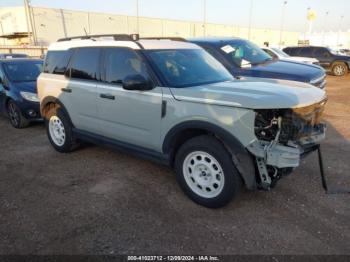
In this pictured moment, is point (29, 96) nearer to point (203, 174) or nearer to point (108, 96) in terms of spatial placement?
point (108, 96)

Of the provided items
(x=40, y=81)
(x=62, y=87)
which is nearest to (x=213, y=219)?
(x=62, y=87)

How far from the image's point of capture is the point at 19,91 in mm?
7715

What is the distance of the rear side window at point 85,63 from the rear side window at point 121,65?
0.26 m

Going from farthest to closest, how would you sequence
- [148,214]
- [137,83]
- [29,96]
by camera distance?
[29,96] < [137,83] < [148,214]

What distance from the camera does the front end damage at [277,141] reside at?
3.45 m

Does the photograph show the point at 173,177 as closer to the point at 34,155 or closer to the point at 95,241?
the point at 95,241

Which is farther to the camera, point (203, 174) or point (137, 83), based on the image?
point (137, 83)

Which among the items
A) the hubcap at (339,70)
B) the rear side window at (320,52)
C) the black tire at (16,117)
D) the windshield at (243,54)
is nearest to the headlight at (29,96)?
the black tire at (16,117)

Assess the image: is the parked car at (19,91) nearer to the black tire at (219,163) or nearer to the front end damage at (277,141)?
the black tire at (219,163)

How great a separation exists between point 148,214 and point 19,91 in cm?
543

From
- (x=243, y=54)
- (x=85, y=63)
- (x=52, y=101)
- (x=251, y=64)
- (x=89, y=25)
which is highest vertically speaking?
(x=85, y=63)

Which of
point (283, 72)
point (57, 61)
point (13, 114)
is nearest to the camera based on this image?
point (57, 61)

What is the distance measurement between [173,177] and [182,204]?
84 cm

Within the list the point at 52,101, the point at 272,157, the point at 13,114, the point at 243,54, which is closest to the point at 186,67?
the point at 272,157
